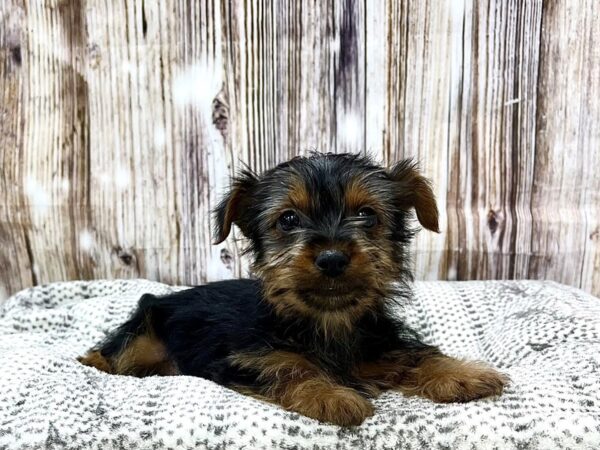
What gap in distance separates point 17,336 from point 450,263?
2.77 m

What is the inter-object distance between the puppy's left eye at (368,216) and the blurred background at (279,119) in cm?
168

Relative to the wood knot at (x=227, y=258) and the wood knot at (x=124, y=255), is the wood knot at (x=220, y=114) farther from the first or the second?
the wood knot at (x=124, y=255)

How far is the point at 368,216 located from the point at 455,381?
0.75 m

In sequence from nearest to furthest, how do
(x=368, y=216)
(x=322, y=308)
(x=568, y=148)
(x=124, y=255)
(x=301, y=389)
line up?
(x=301, y=389) < (x=322, y=308) < (x=368, y=216) < (x=568, y=148) < (x=124, y=255)

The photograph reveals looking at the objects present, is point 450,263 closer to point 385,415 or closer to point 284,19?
point 284,19

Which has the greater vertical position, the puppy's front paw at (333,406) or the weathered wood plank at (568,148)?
the weathered wood plank at (568,148)

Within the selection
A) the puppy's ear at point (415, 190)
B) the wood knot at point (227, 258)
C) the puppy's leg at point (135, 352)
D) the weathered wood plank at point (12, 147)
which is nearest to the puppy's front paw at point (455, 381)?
the puppy's ear at point (415, 190)

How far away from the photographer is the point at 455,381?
2309 mm

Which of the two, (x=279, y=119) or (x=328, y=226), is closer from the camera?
(x=328, y=226)

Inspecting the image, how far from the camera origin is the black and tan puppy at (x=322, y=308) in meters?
2.31

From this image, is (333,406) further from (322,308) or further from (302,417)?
(322,308)

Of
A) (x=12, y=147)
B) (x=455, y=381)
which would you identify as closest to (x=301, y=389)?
(x=455, y=381)

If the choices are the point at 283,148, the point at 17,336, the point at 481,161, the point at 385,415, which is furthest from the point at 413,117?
the point at 17,336

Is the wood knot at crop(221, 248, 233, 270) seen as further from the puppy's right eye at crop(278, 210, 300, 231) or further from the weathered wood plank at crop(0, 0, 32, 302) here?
the puppy's right eye at crop(278, 210, 300, 231)
